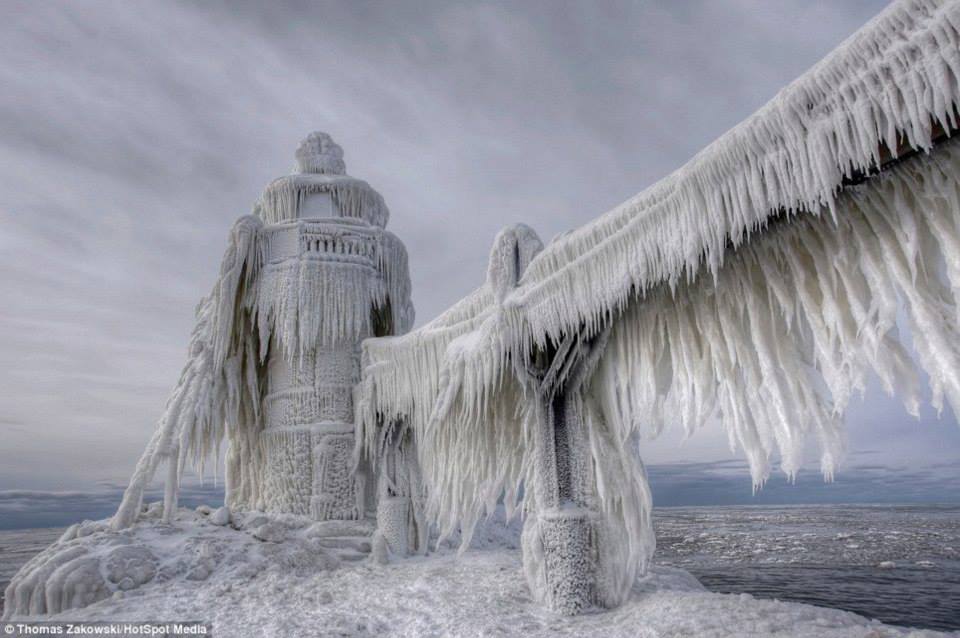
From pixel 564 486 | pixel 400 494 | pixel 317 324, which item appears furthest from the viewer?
pixel 317 324

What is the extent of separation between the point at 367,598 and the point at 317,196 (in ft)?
29.6

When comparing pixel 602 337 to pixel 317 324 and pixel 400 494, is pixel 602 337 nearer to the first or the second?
pixel 400 494

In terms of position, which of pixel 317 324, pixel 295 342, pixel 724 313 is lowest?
pixel 724 313

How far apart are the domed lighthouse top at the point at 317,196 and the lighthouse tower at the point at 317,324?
0.03 metres

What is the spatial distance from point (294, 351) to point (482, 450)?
246 inches

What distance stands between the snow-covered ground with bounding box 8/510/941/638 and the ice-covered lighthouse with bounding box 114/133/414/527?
1530 millimetres

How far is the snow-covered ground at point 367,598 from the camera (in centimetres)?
528

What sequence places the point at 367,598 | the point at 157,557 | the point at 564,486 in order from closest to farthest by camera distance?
1. the point at 564,486
2. the point at 367,598
3. the point at 157,557

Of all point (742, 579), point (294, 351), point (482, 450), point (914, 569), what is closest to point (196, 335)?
point (294, 351)

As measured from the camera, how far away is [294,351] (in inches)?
497

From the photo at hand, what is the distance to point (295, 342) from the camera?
1254 centimetres

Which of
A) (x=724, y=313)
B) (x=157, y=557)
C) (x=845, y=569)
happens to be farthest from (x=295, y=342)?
(x=845, y=569)

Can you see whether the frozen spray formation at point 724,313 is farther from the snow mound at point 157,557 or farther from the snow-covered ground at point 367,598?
the snow mound at point 157,557

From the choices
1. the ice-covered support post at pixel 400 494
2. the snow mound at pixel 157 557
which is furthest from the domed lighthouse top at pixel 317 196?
the snow mound at pixel 157 557
